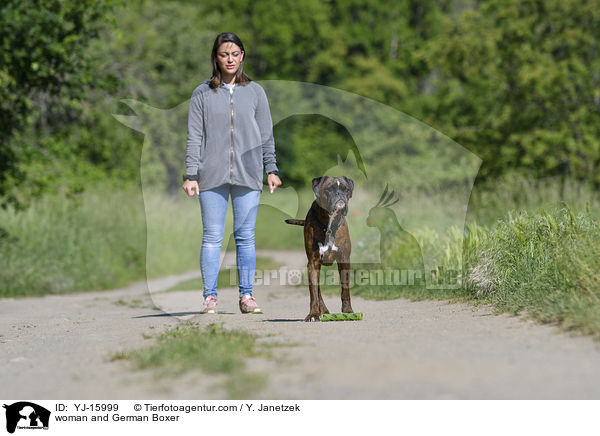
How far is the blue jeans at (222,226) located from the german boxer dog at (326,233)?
0.88 m

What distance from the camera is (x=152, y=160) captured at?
86.8 feet

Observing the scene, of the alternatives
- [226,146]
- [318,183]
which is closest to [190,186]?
[226,146]

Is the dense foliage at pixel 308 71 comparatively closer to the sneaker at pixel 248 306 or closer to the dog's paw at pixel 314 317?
the sneaker at pixel 248 306

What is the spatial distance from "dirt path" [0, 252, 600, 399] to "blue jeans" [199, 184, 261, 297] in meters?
0.42

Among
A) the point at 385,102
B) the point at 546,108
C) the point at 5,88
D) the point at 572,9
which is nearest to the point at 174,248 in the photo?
the point at 5,88

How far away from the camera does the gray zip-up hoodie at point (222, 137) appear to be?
→ 6.60 m

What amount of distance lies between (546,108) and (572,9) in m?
2.43

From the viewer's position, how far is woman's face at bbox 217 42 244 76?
654 cm

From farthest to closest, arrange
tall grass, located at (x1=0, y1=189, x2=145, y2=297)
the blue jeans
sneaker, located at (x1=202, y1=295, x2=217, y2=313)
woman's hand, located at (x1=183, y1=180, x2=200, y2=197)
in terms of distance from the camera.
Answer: tall grass, located at (x1=0, y1=189, x2=145, y2=297)
sneaker, located at (x1=202, y1=295, x2=217, y2=313)
the blue jeans
woman's hand, located at (x1=183, y1=180, x2=200, y2=197)

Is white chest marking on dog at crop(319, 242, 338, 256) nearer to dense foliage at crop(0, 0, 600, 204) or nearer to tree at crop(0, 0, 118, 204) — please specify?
dense foliage at crop(0, 0, 600, 204)

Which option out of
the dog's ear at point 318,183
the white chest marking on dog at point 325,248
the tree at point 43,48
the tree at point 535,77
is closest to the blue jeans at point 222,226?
the dog's ear at point 318,183

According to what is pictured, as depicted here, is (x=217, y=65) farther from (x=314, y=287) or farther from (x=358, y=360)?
(x=358, y=360)
